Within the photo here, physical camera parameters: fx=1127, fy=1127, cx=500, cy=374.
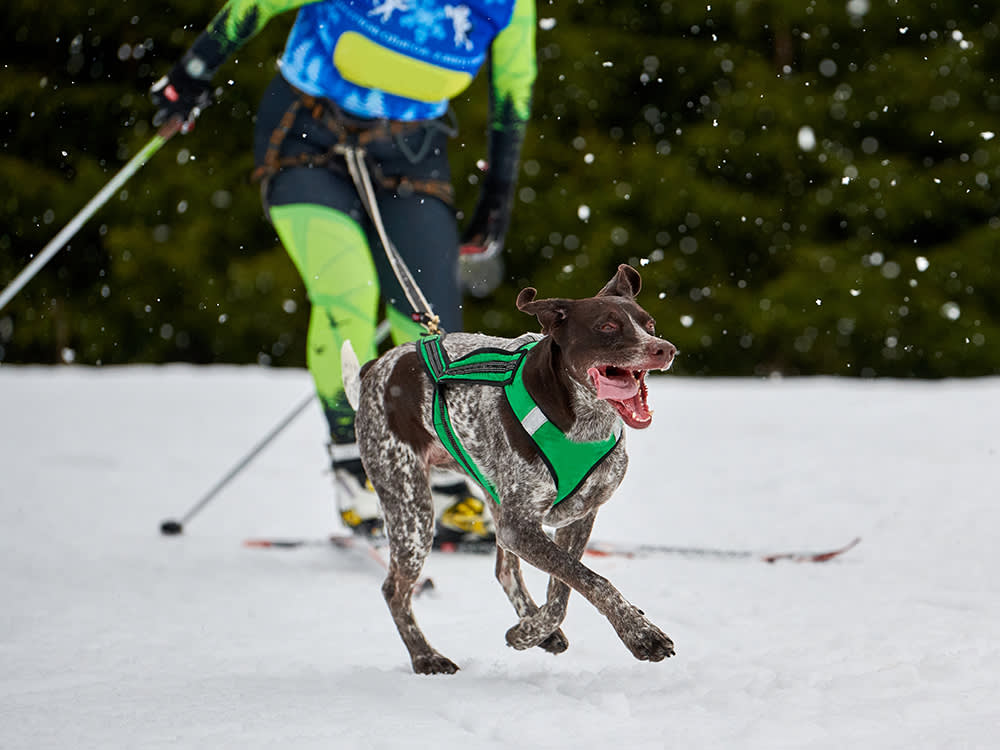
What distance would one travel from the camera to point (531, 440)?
2402 mm

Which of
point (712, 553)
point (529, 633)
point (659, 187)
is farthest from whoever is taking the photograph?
point (659, 187)

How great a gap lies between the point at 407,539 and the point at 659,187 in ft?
36.3

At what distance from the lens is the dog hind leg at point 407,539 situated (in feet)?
8.85

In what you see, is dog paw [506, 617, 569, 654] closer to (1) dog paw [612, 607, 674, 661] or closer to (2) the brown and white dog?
(2) the brown and white dog

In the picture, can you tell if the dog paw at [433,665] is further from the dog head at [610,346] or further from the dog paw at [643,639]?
the dog head at [610,346]

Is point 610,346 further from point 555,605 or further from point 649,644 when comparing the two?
point 555,605

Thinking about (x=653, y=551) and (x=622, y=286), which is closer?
(x=622, y=286)

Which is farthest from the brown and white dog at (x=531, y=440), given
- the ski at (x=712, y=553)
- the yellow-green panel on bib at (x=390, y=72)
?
the ski at (x=712, y=553)

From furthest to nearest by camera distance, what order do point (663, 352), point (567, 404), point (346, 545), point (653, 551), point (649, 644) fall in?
point (346, 545)
point (653, 551)
point (567, 404)
point (649, 644)
point (663, 352)

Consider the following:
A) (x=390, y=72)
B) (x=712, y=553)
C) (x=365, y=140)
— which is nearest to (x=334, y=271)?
(x=365, y=140)

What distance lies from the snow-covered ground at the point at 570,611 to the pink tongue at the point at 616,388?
642 mm

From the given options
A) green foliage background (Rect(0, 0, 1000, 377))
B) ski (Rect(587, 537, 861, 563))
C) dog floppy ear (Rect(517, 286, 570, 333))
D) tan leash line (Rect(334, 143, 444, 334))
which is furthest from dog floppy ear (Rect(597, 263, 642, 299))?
green foliage background (Rect(0, 0, 1000, 377))

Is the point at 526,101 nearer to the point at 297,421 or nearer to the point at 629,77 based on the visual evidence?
the point at 297,421

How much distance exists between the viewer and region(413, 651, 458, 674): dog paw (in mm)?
2652
